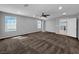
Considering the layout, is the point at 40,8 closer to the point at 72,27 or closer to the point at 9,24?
the point at 9,24

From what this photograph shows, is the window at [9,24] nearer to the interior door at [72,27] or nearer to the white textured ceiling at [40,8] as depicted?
the white textured ceiling at [40,8]

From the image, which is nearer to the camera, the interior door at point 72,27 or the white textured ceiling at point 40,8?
the white textured ceiling at point 40,8

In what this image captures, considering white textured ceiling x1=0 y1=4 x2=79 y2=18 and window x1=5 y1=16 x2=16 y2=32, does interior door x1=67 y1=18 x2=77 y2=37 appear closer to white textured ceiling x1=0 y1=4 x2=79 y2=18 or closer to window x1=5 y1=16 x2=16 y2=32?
white textured ceiling x1=0 y1=4 x2=79 y2=18

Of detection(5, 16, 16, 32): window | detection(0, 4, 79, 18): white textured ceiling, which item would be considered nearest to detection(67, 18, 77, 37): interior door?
detection(0, 4, 79, 18): white textured ceiling

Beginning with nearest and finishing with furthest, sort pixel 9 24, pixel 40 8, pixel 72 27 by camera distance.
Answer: pixel 40 8 < pixel 9 24 < pixel 72 27

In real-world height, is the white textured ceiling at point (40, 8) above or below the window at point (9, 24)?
above

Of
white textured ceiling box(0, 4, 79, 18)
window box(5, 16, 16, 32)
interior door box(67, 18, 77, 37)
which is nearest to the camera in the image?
white textured ceiling box(0, 4, 79, 18)

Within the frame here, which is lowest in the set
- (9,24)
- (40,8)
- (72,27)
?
(72,27)

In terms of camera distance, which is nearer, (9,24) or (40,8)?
(40,8)

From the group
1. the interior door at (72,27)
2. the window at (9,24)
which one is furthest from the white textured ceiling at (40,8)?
the interior door at (72,27)

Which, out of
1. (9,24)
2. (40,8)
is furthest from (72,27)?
(9,24)

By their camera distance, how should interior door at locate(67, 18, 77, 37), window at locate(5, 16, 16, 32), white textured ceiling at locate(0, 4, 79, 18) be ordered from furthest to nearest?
interior door at locate(67, 18, 77, 37)
window at locate(5, 16, 16, 32)
white textured ceiling at locate(0, 4, 79, 18)
